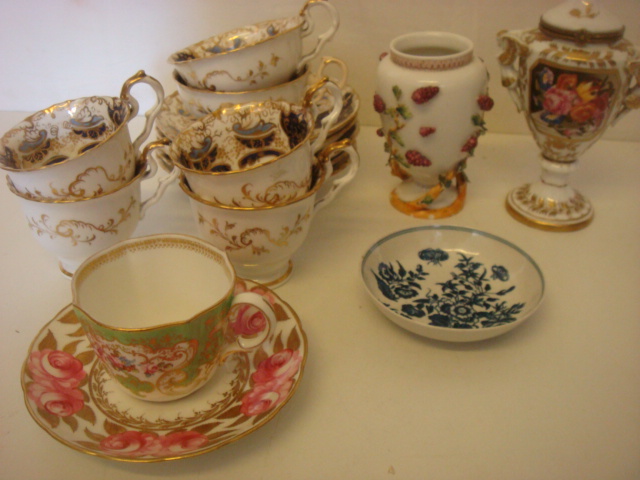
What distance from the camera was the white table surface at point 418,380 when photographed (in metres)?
0.47

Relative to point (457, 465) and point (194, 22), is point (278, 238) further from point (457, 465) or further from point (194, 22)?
point (194, 22)

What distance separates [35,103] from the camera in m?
1.09

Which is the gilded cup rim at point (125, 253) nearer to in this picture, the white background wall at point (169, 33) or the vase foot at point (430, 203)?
the vase foot at point (430, 203)

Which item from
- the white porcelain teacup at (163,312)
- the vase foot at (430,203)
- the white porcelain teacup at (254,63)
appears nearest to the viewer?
the white porcelain teacup at (163,312)

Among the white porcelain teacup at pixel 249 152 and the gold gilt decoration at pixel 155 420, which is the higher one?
the white porcelain teacup at pixel 249 152

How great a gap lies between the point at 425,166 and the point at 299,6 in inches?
14.6

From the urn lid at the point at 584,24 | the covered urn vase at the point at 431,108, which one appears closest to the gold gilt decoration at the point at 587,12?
the urn lid at the point at 584,24

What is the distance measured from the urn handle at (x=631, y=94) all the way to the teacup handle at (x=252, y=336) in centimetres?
51

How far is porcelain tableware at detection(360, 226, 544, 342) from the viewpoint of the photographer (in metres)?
0.60

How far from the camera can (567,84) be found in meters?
0.66

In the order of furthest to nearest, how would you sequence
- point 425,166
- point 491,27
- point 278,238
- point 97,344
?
point 491,27
point 425,166
point 278,238
point 97,344

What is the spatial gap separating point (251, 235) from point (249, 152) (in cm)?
12

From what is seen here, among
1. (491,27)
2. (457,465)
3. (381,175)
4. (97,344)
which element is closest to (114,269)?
(97,344)

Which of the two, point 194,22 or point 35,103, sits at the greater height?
point 194,22
